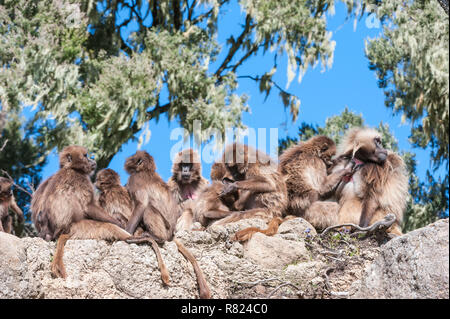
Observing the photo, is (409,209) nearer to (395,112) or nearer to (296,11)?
(395,112)

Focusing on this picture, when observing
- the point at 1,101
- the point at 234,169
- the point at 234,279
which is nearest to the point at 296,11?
the point at 1,101

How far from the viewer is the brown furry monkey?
7469 mm

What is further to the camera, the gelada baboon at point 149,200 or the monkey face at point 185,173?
the monkey face at point 185,173

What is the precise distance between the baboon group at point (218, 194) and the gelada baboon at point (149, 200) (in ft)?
0.04

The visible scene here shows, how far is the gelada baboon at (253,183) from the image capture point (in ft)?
29.6

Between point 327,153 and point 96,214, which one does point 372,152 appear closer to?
point 327,153

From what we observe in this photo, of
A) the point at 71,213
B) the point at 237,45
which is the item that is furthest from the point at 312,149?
the point at 237,45

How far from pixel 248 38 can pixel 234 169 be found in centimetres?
1114

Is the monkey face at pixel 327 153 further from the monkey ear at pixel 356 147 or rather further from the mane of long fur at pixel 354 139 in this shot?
the monkey ear at pixel 356 147

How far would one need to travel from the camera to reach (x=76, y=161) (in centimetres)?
802

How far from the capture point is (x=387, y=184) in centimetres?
859

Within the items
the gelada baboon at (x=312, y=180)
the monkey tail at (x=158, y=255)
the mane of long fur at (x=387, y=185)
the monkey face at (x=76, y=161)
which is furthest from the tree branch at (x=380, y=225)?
the monkey face at (x=76, y=161)

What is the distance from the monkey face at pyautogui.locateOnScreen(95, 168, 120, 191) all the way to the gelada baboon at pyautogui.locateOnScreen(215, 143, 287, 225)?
56.8 inches

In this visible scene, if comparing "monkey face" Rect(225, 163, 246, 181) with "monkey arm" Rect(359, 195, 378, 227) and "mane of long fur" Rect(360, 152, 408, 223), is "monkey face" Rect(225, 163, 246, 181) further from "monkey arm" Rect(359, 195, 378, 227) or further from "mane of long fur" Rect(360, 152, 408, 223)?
"monkey arm" Rect(359, 195, 378, 227)
